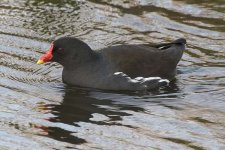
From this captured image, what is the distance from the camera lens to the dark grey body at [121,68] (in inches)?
404

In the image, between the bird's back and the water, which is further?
the bird's back

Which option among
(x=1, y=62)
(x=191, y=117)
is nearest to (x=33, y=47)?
(x=1, y=62)

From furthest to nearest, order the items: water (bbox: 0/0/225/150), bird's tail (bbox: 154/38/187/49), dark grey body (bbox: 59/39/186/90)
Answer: bird's tail (bbox: 154/38/187/49) < dark grey body (bbox: 59/39/186/90) < water (bbox: 0/0/225/150)

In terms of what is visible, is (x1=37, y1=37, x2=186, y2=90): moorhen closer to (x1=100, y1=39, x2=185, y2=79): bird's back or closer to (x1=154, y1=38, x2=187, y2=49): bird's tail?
(x1=100, y1=39, x2=185, y2=79): bird's back

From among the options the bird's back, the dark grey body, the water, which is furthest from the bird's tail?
the water

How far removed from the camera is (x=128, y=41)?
39.8 ft

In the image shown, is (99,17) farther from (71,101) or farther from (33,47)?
(71,101)

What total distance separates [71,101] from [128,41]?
8.97ft

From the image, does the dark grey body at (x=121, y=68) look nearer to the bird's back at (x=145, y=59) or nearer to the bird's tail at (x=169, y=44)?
the bird's back at (x=145, y=59)

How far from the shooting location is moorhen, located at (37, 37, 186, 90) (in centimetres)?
1027

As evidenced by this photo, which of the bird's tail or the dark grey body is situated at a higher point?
the bird's tail

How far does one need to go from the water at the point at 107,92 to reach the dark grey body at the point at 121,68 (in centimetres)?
18

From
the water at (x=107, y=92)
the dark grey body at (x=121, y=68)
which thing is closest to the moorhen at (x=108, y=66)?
the dark grey body at (x=121, y=68)

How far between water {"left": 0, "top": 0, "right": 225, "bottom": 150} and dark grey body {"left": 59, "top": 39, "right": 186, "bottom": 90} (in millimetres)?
177
